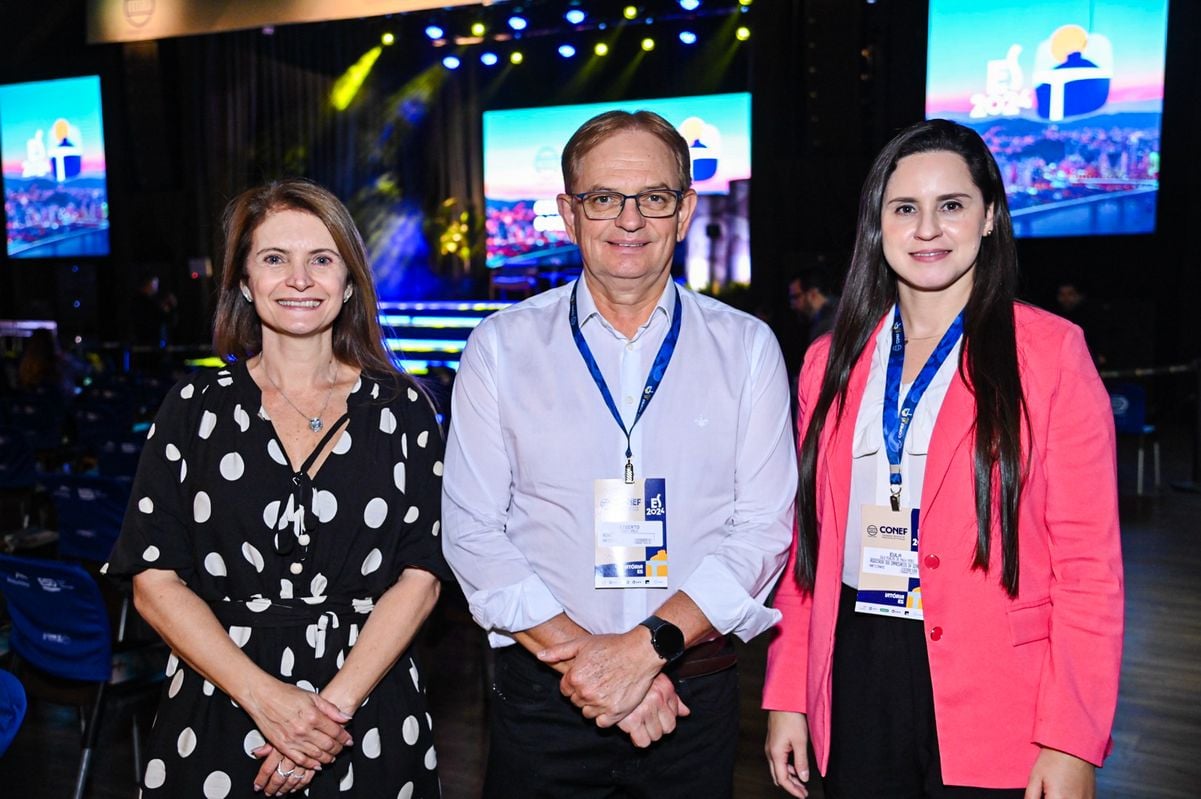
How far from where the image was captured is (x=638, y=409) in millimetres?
1841

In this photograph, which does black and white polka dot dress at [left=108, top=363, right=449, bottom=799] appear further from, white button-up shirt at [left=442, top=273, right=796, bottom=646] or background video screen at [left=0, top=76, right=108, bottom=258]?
background video screen at [left=0, top=76, right=108, bottom=258]

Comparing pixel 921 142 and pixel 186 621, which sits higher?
pixel 921 142

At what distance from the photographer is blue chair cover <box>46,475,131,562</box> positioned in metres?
3.85

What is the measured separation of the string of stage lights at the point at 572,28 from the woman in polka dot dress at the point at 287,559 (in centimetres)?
1123

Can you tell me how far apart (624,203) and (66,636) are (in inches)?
95.6

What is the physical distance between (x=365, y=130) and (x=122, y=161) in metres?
4.07

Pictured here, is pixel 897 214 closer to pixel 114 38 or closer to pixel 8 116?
pixel 114 38

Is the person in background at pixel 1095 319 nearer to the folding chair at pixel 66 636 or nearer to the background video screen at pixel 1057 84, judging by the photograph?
the background video screen at pixel 1057 84

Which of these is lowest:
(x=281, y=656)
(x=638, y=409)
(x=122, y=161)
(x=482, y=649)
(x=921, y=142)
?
(x=482, y=649)

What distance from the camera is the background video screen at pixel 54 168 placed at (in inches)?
578

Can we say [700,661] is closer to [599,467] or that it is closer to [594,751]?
[594,751]

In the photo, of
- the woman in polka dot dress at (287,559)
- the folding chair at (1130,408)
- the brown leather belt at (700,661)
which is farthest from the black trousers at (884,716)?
the folding chair at (1130,408)

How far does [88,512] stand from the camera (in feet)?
13.0

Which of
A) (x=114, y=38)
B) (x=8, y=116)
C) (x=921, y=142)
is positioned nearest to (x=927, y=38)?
(x=114, y=38)
